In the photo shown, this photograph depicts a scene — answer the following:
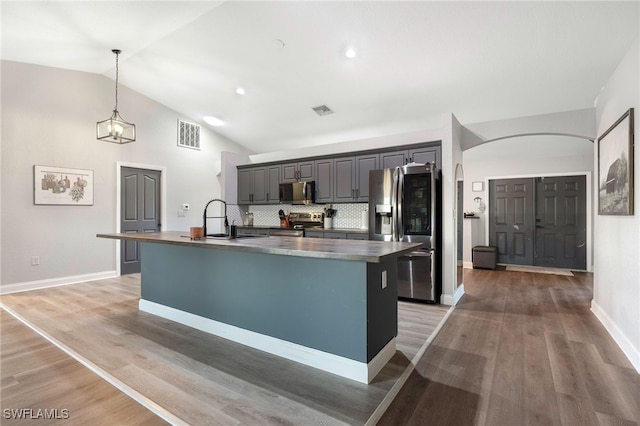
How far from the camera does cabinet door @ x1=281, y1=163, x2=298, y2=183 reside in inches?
221

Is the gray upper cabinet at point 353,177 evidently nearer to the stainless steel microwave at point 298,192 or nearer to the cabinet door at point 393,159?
the cabinet door at point 393,159

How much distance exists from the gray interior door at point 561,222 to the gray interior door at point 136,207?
25.6 feet

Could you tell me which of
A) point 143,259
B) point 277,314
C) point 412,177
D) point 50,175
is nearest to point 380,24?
point 412,177

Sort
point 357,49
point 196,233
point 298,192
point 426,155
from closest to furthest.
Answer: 1. point 196,233
2. point 357,49
3. point 426,155
4. point 298,192

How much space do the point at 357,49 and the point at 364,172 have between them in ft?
5.83

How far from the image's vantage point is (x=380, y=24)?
3.24 m

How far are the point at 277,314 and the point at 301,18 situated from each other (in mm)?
3107

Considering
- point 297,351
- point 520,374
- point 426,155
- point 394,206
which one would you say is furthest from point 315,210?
point 520,374

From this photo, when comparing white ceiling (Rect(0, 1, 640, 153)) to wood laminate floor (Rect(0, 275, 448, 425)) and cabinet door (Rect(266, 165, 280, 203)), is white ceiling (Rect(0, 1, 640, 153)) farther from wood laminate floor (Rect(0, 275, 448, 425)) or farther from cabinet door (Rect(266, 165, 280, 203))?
wood laminate floor (Rect(0, 275, 448, 425))

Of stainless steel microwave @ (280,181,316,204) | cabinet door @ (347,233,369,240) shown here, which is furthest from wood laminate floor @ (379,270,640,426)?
stainless steel microwave @ (280,181,316,204)

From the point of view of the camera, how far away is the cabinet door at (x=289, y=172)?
5621 mm

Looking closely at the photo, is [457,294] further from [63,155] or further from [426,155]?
[63,155]

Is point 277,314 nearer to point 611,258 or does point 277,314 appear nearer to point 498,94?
point 611,258

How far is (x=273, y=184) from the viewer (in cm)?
594
